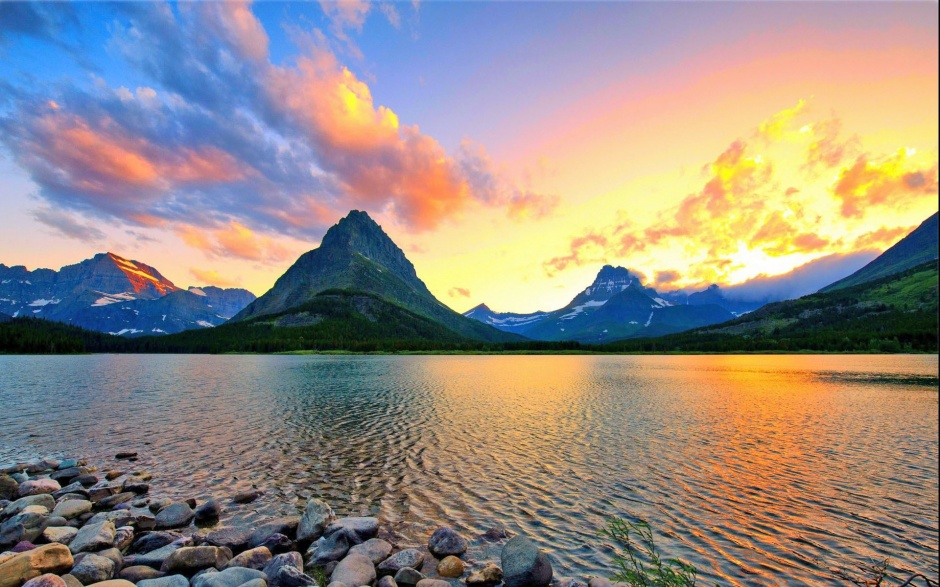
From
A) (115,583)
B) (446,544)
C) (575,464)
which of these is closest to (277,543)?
(115,583)

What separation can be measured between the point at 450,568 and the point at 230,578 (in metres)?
7.89

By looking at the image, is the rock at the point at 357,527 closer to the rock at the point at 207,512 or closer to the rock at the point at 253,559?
the rock at the point at 253,559

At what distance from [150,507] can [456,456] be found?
1982 centimetres

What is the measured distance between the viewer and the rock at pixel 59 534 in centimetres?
1853

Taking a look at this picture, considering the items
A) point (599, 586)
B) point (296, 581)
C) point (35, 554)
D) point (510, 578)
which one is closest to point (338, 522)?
point (296, 581)

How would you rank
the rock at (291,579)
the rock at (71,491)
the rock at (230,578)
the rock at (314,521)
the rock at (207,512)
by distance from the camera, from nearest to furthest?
the rock at (230,578), the rock at (291,579), the rock at (314,521), the rock at (207,512), the rock at (71,491)

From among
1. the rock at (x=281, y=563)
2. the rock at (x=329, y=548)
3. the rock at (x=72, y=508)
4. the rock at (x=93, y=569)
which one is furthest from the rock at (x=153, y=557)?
the rock at (x=72, y=508)

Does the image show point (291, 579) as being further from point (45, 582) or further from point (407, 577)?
point (45, 582)

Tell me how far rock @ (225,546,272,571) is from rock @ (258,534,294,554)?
33.0 inches

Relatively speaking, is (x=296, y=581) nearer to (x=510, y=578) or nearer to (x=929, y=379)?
(x=510, y=578)

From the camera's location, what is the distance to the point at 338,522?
2017 centimetres

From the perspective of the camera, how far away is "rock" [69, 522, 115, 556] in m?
17.7

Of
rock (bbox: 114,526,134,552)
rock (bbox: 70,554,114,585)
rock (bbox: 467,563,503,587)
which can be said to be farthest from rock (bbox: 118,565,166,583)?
rock (bbox: 467,563,503,587)

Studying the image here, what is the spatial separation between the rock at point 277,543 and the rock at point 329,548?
39.8 inches
